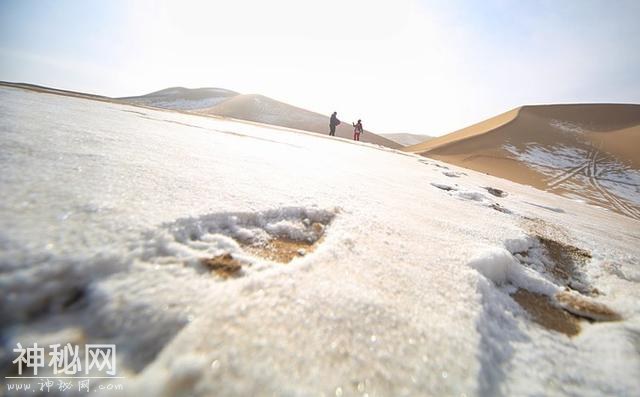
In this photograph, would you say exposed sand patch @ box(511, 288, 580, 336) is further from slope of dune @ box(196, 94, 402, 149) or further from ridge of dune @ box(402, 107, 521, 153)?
slope of dune @ box(196, 94, 402, 149)

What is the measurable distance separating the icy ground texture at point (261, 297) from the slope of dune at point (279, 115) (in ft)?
73.4

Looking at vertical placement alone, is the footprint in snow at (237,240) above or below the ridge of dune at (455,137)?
below

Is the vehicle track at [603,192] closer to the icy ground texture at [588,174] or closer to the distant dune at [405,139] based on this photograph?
the icy ground texture at [588,174]

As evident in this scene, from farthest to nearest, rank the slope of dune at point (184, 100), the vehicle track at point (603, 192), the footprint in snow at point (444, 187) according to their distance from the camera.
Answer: the slope of dune at point (184, 100)
the vehicle track at point (603, 192)
the footprint in snow at point (444, 187)

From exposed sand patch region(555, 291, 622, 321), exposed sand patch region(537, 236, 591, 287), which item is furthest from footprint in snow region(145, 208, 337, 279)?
exposed sand patch region(537, 236, 591, 287)

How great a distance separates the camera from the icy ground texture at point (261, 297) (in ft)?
2.05

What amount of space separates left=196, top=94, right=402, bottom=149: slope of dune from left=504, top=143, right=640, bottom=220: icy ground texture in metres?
10.9

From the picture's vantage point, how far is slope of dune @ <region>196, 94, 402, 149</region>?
79.9ft

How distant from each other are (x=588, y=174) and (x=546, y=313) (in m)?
15.6

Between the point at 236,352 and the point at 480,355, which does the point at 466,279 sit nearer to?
the point at 480,355

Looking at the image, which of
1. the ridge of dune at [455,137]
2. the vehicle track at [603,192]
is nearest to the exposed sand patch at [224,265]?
the vehicle track at [603,192]

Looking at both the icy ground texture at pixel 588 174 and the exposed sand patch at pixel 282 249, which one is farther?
the icy ground texture at pixel 588 174

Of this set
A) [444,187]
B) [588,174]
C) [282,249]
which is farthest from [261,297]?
[588,174]

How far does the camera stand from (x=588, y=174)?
11805 mm
